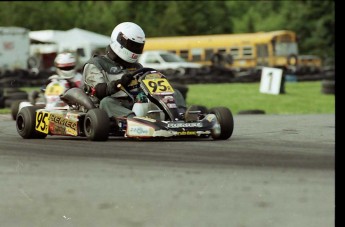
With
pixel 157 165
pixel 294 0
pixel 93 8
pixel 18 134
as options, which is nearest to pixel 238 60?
pixel 93 8

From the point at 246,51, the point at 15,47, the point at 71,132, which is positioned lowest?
the point at 246,51

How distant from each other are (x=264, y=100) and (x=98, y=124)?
42.7 feet

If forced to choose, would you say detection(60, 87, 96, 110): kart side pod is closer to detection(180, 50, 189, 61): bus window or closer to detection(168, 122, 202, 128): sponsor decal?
detection(168, 122, 202, 128): sponsor decal

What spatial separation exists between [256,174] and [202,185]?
52 cm

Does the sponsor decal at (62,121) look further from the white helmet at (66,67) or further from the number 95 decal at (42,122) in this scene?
the white helmet at (66,67)

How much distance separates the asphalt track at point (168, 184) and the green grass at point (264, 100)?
363 inches

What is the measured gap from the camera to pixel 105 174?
555 cm

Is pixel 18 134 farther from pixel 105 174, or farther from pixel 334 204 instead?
pixel 334 204

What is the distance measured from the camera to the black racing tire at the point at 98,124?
7773mm

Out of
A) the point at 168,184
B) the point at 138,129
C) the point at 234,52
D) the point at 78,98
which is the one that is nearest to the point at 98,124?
the point at 138,129

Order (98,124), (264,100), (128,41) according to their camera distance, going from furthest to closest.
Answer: (264,100) < (128,41) < (98,124)

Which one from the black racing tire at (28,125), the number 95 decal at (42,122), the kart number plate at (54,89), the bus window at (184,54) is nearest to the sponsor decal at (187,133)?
the number 95 decal at (42,122)

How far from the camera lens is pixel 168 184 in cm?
514

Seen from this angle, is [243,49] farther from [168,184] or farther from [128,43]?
[168,184]
